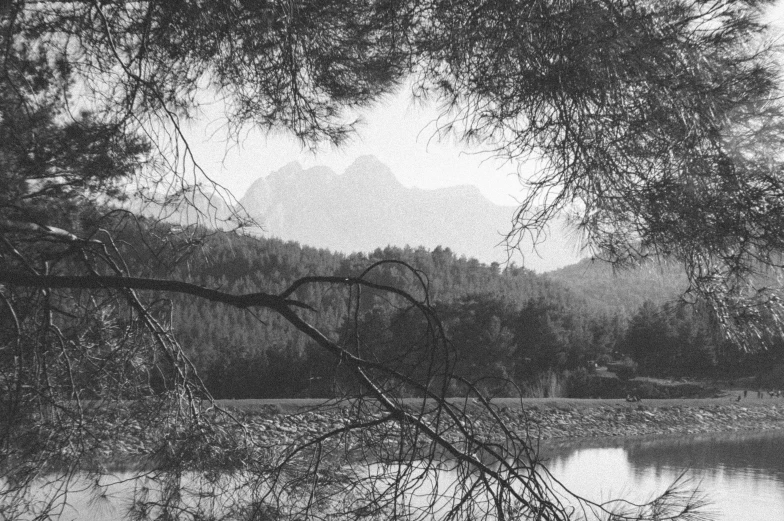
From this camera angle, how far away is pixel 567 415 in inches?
457

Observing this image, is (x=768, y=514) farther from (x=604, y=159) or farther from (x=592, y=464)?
(x=604, y=159)

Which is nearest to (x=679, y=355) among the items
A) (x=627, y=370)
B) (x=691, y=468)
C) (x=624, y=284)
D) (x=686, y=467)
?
(x=627, y=370)

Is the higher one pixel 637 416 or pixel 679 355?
pixel 679 355

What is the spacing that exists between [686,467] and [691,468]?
4.9 inches

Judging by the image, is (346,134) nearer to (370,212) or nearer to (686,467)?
(686,467)

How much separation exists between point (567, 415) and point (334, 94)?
9.72m

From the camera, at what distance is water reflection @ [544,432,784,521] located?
7012 millimetres

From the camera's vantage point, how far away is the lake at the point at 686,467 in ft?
22.8

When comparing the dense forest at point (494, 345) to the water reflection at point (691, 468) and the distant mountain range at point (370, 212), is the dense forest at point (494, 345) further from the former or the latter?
the distant mountain range at point (370, 212)

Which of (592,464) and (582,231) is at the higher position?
(582,231)

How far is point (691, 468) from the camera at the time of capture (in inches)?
253

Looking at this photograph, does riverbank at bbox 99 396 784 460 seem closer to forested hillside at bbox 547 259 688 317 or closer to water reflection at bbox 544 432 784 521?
water reflection at bbox 544 432 784 521

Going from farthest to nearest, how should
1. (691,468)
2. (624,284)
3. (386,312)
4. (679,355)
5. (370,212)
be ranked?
Result: (370,212), (624,284), (679,355), (386,312), (691,468)

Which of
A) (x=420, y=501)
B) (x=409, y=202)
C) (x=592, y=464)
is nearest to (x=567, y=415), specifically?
(x=592, y=464)
